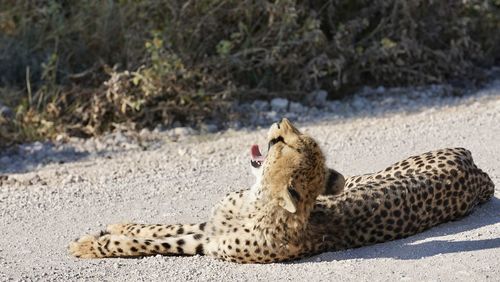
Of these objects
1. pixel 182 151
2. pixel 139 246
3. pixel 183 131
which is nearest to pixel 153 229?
pixel 139 246

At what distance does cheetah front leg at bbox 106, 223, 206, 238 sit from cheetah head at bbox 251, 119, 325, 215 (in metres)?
0.52

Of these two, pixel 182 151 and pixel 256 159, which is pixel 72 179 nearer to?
pixel 182 151

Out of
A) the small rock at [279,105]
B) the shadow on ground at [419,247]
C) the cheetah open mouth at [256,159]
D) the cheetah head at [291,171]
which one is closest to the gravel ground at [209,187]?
the shadow on ground at [419,247]

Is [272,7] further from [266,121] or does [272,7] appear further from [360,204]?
[360,204]

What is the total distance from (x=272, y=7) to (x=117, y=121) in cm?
146

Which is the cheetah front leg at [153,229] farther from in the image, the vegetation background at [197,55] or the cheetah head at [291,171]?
the vegetation background at [197,55]

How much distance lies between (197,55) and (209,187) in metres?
2.23

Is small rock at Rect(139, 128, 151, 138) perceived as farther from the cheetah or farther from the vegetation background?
the cheetah

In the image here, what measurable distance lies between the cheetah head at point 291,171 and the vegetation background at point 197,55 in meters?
3.01

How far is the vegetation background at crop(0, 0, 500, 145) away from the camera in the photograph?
7.93 metres

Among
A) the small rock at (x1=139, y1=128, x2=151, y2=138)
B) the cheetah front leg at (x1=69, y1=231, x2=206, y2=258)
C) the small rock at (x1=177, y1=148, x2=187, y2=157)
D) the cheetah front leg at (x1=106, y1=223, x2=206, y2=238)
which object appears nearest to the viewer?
the cheetah front leg at (x1=69, y1=231, x2=206, y2=258)

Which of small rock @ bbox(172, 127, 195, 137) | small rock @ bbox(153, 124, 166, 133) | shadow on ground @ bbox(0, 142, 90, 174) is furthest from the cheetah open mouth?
small rock @ bbox(153, 124, 166, 133)

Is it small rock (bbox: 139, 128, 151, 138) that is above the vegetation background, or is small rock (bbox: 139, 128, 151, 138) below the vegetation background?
below

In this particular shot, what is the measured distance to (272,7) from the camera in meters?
8.41
